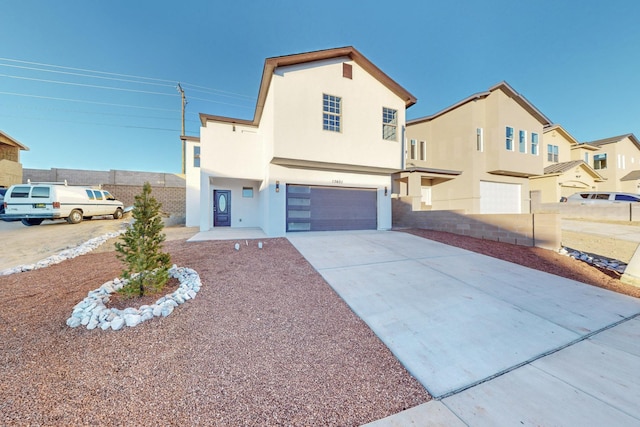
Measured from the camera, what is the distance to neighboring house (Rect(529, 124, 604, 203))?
17.2m

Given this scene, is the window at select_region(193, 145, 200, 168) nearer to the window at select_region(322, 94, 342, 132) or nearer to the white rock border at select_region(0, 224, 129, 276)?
the white rock border at select_region(0, 224, 129, 276)

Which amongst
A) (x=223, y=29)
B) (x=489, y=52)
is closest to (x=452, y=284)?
(x=223, y=29)

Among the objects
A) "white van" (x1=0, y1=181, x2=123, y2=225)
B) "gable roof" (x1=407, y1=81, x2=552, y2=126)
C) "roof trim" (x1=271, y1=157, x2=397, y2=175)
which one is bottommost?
"white van" (x1=0, y1=181, x2=123, y2=225)

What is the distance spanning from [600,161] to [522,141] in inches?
693

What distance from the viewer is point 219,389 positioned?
1.98m

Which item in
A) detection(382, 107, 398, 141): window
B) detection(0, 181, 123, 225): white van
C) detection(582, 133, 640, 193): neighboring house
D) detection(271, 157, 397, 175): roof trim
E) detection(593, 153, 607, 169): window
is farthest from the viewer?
detection(593, 153, 607, 169): window

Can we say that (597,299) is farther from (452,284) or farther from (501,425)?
(501,425)

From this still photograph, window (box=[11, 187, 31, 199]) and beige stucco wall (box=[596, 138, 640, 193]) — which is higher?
beige stucco wall (box=[596, 138, 640, 193])

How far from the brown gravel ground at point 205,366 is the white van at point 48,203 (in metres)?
10.2

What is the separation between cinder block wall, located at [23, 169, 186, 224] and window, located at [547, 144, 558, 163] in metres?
29.7

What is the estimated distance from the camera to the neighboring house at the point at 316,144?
8.84m

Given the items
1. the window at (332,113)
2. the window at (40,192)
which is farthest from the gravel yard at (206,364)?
the window at (40,192)

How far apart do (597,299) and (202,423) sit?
6.12 meters

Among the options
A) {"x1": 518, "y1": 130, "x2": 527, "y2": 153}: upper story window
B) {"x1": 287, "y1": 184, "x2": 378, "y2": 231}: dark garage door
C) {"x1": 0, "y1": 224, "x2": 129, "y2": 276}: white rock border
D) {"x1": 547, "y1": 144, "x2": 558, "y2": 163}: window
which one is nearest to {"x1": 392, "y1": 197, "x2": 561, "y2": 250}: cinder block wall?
{"x1": 287, "y1": 184, "x2": 378, "y2": 231}: dark garage door
